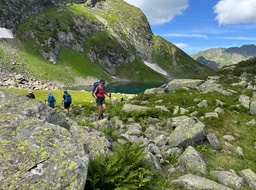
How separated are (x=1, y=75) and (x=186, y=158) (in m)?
153

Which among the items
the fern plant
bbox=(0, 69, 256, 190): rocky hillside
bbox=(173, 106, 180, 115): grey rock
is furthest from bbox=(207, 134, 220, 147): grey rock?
the fern plant

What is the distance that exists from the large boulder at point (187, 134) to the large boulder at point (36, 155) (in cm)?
840

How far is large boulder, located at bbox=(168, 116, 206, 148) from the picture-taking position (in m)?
15.5

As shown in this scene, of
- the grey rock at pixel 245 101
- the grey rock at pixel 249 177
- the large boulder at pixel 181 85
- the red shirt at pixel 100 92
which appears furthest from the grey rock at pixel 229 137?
the large boulder at pixel 181 85

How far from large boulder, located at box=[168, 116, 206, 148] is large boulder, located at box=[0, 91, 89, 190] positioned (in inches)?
331

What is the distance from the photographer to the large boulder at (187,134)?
608 inches

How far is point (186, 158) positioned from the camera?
13625 mm

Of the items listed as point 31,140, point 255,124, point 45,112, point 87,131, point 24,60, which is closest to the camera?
point 31,140

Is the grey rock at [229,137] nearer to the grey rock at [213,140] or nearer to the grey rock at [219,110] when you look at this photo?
the grey rock at [213,140]

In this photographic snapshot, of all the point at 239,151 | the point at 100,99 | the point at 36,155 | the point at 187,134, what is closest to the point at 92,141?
the point at 36,155

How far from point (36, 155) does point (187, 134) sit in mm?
10122

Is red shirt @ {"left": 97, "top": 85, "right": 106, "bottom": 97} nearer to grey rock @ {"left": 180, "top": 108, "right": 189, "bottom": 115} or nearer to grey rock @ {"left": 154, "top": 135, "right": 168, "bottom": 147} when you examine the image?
grey rock @ {"left": 180, "top": 108, "right": 189, "bottom": 115}

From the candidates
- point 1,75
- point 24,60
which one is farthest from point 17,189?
point 24,60

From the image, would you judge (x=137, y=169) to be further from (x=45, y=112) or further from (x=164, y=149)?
(x=164, y=149)
